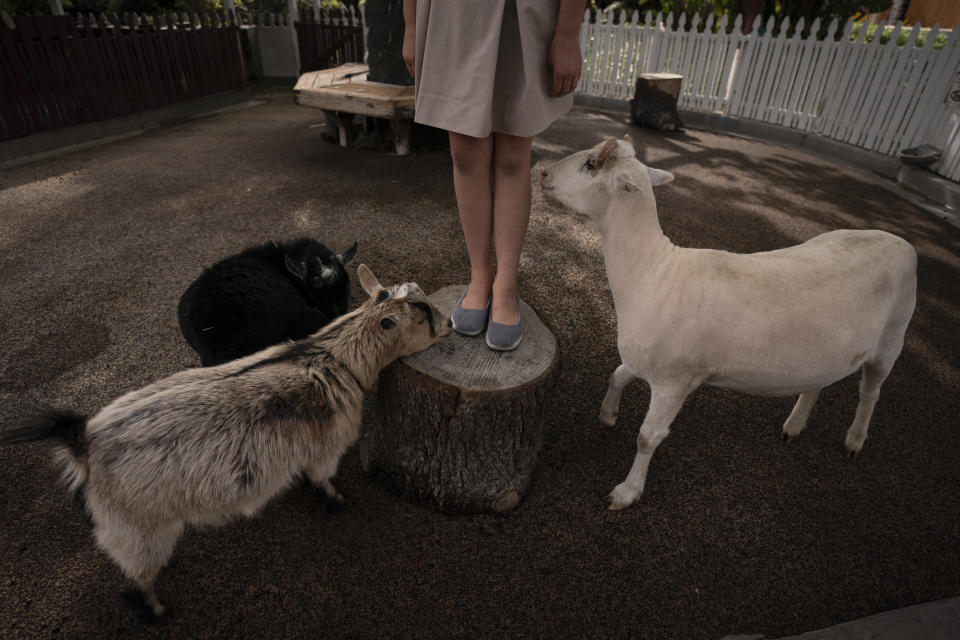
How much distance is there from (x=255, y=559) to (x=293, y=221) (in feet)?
13.6

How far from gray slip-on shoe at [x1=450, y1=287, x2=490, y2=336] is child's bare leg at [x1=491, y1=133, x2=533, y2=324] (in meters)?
0.09

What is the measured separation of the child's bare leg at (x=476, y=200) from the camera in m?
2.26

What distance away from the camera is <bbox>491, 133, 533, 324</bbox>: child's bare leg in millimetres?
2270

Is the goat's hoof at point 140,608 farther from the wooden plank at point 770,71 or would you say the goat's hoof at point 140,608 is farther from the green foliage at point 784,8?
the green foliage at point 784,8

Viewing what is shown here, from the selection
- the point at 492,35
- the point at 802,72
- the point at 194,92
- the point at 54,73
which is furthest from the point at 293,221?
the point at 802,72

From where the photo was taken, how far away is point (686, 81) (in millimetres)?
10992

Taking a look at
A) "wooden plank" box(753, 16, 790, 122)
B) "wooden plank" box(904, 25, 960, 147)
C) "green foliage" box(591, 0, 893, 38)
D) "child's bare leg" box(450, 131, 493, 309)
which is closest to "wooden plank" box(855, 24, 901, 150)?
"wooden plank" box(904, 25, 960, 147)

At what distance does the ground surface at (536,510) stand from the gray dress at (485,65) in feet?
6.09

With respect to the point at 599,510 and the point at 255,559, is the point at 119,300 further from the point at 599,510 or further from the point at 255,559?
the point at 599,510

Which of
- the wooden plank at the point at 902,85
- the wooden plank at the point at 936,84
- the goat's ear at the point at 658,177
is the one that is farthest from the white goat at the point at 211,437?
the wooden plank at the point at 902,85

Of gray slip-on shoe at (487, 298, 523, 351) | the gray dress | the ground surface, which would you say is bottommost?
the ground surface

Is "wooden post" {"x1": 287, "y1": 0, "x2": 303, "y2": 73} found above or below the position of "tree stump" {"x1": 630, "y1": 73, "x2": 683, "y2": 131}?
above

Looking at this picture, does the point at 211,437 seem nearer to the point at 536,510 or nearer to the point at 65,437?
the point at 65,437

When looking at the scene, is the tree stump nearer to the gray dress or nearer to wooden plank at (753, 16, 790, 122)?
wooden plank at (753, 16, 790, 122)
